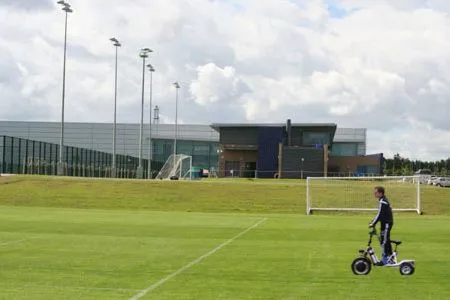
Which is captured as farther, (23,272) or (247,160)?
(247,160)

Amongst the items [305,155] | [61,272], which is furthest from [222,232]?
[305,155]

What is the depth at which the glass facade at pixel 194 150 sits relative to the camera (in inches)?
5549

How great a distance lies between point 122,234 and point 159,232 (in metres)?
1.74

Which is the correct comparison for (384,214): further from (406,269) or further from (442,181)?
(442,181)

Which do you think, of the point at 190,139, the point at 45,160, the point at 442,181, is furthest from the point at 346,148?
the point at 45,160

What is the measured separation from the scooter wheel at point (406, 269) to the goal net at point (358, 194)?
1196 inches

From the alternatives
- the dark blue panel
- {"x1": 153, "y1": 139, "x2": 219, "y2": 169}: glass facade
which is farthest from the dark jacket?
{"x1": 153, "y1": 139, "x2": 219, "y2": 169}: glass facade

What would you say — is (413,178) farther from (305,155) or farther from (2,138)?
(305,155)

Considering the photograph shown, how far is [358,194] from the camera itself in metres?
50.3

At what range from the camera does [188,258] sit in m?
16.4

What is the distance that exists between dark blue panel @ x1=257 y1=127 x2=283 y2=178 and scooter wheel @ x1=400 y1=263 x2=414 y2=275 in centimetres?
9862

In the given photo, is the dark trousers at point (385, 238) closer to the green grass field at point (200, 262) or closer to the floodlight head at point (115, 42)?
the green grass field at point (200, 262)

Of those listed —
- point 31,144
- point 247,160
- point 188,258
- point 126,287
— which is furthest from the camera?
point 247,160

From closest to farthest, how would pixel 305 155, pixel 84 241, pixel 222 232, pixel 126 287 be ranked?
pixel 126 287
pixel 84 241
pixel 222 232
pixel 305 155
